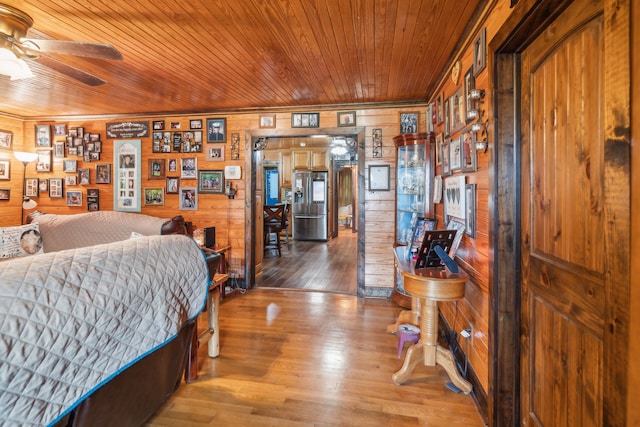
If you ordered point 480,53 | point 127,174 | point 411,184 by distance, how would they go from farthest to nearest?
point 127,174
point 411,184
point 480,53

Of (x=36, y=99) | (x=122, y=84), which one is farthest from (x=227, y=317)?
(x=36, y=99)

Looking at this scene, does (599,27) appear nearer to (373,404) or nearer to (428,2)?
(428,2)

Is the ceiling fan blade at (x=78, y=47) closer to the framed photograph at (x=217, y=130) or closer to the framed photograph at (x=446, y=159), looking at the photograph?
the framed photograph at (x=217, y=130)

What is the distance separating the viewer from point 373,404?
1902mm

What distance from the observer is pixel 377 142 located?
12.8 feet

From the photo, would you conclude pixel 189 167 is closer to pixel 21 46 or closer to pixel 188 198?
pixel 188 198

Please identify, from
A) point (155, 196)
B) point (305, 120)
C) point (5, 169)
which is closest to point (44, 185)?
point (5, 169)

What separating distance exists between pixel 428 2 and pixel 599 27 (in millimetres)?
1179

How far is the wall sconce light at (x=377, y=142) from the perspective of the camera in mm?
3902

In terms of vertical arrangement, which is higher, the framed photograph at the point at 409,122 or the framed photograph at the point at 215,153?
the framed photograph at the point at 409,122

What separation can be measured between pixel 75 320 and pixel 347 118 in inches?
139

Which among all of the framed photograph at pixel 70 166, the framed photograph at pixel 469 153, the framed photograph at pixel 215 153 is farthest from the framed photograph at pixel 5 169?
the framed photograph at pixel 469 153

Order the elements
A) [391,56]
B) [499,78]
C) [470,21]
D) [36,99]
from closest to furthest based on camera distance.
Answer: [499,78] < [470,21] < [391,56] < [36,99]

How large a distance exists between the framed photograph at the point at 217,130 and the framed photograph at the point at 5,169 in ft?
9.84
